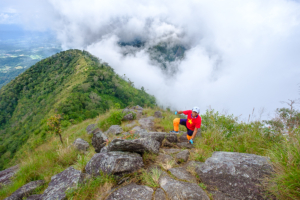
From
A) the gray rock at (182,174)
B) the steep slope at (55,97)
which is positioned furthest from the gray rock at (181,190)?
the steep slope at (55,97)

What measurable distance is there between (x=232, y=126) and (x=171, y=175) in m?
3.26

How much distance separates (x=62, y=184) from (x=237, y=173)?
12.9ft

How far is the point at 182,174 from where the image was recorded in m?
3.17

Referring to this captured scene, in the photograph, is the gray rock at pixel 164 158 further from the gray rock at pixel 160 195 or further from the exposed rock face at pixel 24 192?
the exposed rock face at pixel 24 192

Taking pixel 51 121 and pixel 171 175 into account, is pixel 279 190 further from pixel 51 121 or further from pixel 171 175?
pixel 51 121

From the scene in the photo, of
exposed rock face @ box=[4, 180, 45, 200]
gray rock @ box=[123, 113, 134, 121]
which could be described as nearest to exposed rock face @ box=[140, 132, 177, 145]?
exposed rock face @ box=[4, 180, 45, 200]

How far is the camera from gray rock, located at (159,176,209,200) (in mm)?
2401

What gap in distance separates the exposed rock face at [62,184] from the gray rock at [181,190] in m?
1.84

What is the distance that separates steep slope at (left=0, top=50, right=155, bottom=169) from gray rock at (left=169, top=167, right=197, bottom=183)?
28017 mm

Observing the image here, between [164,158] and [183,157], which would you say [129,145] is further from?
[183,157]

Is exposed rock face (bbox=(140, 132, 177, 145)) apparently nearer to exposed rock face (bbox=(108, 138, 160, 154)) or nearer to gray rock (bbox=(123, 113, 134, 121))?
exposed rock face (bbox=(108, 138, 160, 154))

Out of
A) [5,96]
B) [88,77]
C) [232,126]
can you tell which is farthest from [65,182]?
[5,96]

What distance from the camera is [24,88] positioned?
3059 inches

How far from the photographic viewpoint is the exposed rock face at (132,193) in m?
2.53
